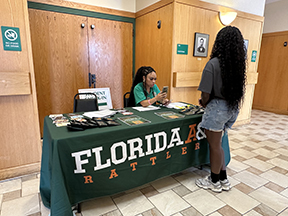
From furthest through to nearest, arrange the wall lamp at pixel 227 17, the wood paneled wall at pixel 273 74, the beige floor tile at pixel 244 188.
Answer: the wood paneled wall at pixel 273 74
the wall lamp at pixel 227 17
the beige floor tile at pixel 244 188

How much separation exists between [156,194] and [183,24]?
2.60m

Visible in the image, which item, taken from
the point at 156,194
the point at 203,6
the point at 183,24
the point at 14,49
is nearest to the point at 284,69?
the point at 203,6

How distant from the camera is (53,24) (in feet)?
10.4

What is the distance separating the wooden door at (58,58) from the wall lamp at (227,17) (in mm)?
2494

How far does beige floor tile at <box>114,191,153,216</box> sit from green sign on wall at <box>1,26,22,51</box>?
Result: 1993 millimetres

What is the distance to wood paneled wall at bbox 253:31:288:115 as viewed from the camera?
18.0 feet

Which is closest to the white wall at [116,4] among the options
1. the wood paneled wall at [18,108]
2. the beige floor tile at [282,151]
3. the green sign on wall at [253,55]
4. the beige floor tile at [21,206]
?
the wood paneled wall at [18,108]

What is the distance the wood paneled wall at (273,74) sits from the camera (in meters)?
5.47

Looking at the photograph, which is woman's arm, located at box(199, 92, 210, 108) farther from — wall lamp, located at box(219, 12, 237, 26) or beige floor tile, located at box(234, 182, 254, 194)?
wall lamp, located at box(219, 12, 237, 26)

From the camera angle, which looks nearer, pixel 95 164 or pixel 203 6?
pixel 95 164

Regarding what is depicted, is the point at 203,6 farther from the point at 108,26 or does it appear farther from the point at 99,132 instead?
the point at 99,132

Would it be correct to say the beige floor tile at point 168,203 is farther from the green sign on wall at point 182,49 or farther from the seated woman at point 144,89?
the green sign on wall at point 182,49

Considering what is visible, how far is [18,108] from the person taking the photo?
2.22 metres

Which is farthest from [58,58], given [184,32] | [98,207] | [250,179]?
[250,179]
